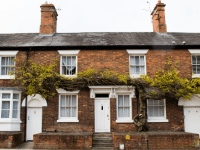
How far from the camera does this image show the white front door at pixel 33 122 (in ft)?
39.9

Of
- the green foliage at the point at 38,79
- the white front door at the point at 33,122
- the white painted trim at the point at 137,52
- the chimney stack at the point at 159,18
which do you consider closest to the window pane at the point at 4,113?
the white front door at the point at 33,122

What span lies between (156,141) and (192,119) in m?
3.63

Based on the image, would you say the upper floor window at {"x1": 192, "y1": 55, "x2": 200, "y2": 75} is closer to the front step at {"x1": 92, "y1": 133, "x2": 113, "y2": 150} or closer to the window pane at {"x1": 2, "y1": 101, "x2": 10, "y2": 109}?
the front step at {"x1": 92, "y1": 133, "x2": 113, "y2": 150}

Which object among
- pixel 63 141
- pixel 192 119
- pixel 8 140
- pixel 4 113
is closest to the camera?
pixel 63 141

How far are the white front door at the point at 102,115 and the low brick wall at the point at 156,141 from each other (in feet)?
6.68

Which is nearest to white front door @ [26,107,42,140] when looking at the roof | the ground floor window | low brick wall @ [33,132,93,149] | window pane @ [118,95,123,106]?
the ground floor window

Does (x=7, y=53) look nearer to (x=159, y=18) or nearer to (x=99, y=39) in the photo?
(x=99, y=39)

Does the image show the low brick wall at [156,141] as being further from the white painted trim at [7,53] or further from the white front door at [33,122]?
the white painted trim at [7,53]

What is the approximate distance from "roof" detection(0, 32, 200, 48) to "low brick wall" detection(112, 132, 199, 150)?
5.75m

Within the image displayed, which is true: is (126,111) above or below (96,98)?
below

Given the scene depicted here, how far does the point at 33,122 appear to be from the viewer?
484 inches

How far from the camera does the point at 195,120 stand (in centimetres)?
1236

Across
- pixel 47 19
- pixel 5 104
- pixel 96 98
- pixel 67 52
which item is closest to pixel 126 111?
pixel 96 98

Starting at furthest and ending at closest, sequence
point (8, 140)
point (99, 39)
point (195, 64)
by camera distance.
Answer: point (99, 39), point (195, 64), point (8, 140)
